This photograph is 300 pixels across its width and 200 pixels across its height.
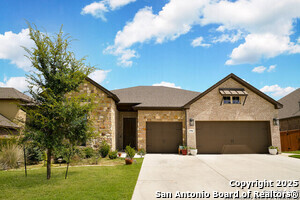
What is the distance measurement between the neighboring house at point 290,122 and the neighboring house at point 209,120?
5.18 metres

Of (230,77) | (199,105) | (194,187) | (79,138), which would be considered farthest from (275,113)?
(79,138)

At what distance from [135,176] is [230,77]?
11315 mm

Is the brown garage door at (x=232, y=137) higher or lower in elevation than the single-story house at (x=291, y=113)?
lower

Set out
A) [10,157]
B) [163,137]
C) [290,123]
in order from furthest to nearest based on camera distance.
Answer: [290,123]
[163,137]
[10,157]

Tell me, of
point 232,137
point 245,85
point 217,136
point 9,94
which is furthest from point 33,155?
point 245,85

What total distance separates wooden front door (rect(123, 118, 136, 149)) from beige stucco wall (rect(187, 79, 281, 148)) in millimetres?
5027

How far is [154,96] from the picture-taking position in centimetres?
1836

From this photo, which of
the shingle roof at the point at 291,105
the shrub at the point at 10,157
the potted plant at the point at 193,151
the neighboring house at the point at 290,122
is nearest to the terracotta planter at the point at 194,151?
the potted plant at the point at 193,151

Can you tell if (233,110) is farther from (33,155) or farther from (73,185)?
(33,155)

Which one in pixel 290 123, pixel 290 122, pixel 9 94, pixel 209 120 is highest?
pixel 9 94

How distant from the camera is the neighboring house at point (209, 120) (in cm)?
1504

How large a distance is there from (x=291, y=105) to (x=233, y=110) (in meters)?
12.5

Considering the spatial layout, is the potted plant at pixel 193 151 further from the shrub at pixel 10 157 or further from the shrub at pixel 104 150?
the shrub at pixel 10 157

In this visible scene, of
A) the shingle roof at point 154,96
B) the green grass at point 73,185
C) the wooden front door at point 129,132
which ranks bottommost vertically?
the green grass at point 73,185
